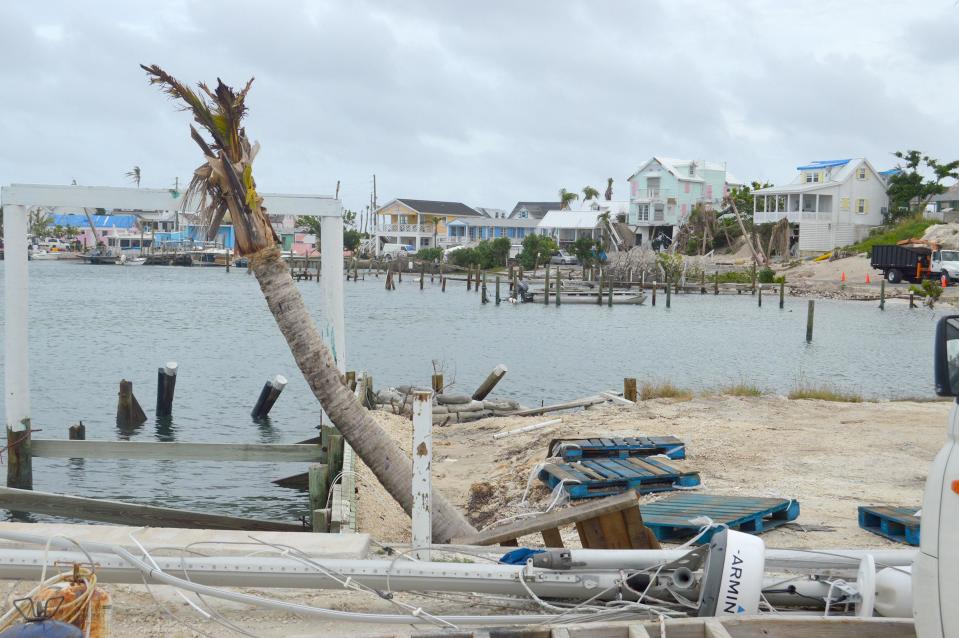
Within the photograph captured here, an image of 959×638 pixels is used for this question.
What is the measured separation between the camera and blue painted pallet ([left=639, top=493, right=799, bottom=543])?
8891 mm

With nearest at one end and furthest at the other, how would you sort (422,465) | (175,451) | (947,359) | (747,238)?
(947,359) < (422,465) < (175,451) < (747,238)

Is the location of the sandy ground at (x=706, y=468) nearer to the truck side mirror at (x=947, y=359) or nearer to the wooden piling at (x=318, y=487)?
the wooden piling at (x=318, y=487)

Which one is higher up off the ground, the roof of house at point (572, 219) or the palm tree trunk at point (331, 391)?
the roof of house at point (572, 219)

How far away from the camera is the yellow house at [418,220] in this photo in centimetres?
13550

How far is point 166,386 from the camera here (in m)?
23.1

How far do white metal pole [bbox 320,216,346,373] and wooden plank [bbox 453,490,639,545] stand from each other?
5.47m

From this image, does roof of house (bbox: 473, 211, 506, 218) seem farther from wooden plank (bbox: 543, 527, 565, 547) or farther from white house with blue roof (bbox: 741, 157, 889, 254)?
wooden plank (bbox: 543, 527, 565, 547)

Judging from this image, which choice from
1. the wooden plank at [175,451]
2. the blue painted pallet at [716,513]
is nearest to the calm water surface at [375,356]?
the wooden plank at [175,451]

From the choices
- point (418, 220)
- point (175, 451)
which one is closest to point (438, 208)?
point (418, 220)

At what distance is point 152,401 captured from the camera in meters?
27.8

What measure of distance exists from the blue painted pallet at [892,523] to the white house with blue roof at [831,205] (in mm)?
86261

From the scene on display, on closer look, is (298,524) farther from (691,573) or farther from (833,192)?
(833,192)

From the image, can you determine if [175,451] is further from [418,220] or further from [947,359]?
[418,220]

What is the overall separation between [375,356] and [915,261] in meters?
49.7
